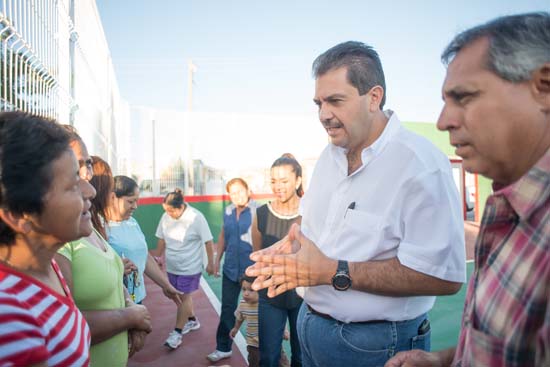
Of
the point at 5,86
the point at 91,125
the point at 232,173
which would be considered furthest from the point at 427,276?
the point at 232,173

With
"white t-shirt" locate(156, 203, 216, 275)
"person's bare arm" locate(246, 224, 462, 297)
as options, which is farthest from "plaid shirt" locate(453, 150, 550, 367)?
"white t-shirt" locate(156, 203, 216, 275)

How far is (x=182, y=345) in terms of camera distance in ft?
17.1

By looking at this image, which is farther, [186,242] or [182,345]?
[186,242]

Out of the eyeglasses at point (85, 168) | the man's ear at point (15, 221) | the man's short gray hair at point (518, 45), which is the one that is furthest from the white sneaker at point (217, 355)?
the man's short gray hair at point (518, 45)

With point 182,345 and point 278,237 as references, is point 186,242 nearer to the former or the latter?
point 182,345

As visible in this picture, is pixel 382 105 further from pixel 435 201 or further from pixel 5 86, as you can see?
pixel 5 86

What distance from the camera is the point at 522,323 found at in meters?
0.91

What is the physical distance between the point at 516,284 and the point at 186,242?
5188 mm

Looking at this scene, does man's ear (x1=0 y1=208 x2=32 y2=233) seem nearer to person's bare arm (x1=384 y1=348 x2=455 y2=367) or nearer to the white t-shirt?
person's bare arm (x1=384 y1=348 x2=455 y2=367)

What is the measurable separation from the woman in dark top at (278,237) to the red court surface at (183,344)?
1108 mm

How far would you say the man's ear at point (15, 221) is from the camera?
1.23 meters

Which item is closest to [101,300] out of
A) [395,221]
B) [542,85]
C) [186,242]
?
[395,221]

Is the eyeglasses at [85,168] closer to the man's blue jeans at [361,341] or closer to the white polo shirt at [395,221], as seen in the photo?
the white polo shirt at [395,221]

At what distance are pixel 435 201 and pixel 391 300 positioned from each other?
0.51 metres
